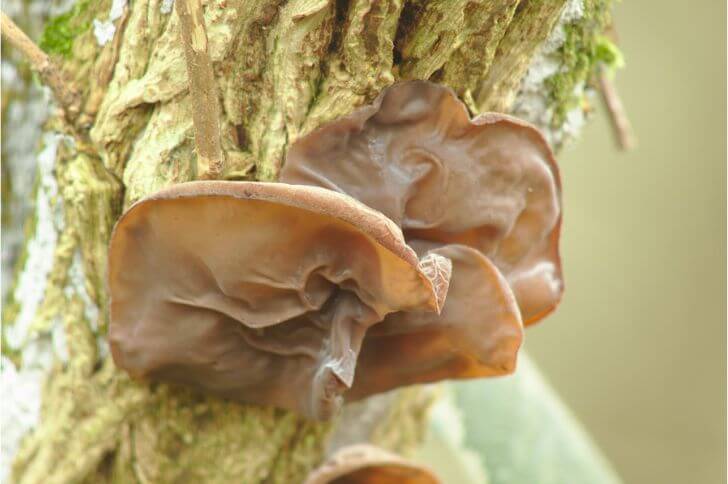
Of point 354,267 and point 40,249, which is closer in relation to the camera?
point 354,267

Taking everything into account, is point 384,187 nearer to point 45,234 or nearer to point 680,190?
point 45,234

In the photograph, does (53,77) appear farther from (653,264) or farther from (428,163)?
(653,264)

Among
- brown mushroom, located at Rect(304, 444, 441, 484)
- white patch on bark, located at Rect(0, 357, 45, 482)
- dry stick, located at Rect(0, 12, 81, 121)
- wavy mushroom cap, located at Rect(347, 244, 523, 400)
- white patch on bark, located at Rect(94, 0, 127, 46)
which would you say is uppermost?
white patch on bark, located at Rect(94, 0, 127, 46)

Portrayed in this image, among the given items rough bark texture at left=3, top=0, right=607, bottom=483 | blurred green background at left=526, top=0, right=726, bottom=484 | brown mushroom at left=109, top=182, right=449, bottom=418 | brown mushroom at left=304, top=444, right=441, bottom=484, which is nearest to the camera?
brown mushroom at left=109, top=182, right=449, bottom=418

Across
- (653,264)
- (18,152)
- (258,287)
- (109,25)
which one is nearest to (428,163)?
(258,287)

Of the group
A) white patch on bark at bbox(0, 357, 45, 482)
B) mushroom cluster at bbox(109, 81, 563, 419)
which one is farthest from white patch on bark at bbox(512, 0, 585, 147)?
white patch on bark at bbox(0, 357, 45, 482)

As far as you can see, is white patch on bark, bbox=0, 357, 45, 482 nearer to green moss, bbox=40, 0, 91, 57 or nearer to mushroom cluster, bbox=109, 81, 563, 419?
mushroom cluster, bbox=109, 81, 563, 419

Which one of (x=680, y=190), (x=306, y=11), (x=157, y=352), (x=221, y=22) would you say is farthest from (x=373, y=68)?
(x=680, y=190)
